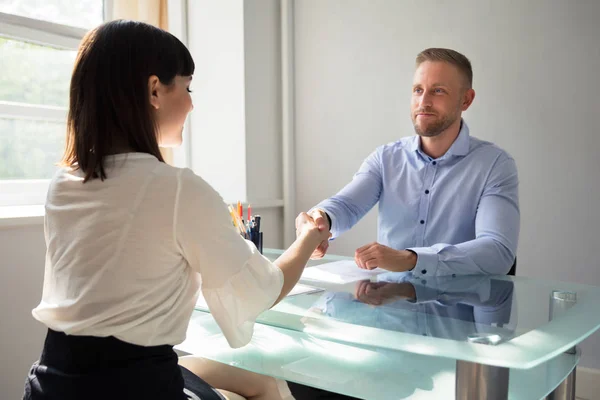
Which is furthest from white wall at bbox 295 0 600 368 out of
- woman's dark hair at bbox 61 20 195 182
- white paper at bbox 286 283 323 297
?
woman's dark hair at bbox 61 20 195 182

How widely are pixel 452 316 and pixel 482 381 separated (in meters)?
0.22

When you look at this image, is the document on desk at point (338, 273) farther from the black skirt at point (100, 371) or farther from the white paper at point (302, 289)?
the black skirt at point (100, 371)

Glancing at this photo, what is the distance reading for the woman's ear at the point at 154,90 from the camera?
1.02 metres

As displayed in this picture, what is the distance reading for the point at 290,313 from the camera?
122 cm

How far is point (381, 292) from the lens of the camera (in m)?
1.42

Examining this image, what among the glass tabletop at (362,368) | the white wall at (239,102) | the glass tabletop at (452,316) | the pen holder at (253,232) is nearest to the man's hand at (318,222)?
the pen holder at (253,232)

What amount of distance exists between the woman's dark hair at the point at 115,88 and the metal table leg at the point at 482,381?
26.4 inches

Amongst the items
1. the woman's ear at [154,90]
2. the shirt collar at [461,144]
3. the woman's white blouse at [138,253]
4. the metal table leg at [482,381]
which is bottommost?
the metal table leg at [482,381]

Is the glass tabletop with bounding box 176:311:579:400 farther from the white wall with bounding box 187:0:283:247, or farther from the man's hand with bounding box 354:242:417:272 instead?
the white wall with bounding box 187:0:283:247

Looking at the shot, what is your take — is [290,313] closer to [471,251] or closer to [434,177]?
[471,251]

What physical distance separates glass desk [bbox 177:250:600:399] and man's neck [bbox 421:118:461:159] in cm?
82

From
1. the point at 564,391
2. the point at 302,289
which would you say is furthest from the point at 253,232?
the point at 564,391

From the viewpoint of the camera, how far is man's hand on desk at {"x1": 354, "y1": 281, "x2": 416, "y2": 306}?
1341 millimetres

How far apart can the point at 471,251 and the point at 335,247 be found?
1498 mm
